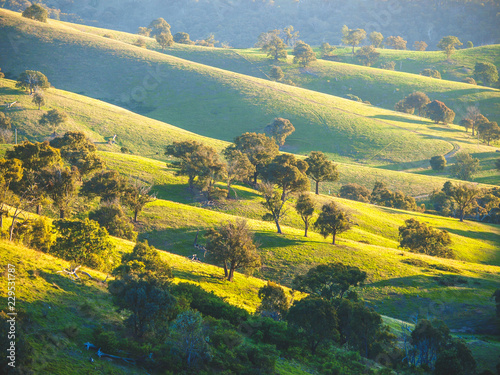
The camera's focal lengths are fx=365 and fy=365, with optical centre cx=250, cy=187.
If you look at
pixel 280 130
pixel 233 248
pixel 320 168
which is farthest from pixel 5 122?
pixel 280 130

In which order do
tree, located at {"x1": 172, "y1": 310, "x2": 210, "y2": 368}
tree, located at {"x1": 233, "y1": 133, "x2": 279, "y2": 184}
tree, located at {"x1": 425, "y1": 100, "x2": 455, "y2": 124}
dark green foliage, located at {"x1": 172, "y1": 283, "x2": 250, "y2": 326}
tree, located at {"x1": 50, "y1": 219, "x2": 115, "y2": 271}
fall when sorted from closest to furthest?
tree, located at {"x1": 172, "y1": 310, "x2": 210, "y2": 368}
dark green foliage, located at {"x1": 172, "y1": 283, "x2": 250, "y2": 326}
tree, located at {"x1": 50, "y1": 219, "x2": 115, "y2": 271}
tree, located at {"x1": 233, "y1": 133, "x2": 279, "y2": 184}
tree, located at {"x1": 425, "y1": 100, "x2": 455, "y2": 124}

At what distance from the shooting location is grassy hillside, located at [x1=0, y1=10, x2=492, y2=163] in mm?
142750

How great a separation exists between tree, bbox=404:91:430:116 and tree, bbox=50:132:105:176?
158 meters

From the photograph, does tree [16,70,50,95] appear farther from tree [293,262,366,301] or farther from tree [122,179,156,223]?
tree [293,262,366,301]

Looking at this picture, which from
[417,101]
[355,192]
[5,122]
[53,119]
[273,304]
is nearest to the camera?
[273,304]

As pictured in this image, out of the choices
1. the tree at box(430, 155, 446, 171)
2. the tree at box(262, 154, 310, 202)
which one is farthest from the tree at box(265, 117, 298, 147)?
the tree at box(262, 154, 310, 202)

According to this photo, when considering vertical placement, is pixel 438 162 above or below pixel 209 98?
below

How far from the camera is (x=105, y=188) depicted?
5831 cm

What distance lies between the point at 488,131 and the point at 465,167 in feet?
141

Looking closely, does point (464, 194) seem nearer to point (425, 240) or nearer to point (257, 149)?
point (425, 240)

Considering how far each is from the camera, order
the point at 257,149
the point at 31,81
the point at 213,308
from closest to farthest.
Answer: the point at 213,308, the point at 257,149, the point at 31,81

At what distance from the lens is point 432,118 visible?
170 metres

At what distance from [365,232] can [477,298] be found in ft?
85.5

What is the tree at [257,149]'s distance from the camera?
8631cm
